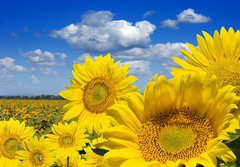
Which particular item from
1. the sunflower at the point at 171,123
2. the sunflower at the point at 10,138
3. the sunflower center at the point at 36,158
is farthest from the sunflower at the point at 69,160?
the sunflower at the point at 171,123

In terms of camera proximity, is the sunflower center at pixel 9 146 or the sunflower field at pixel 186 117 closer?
the sunflower field at pixel 186 117

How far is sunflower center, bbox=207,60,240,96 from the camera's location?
1801 mm

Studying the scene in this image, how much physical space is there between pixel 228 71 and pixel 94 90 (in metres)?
1.31

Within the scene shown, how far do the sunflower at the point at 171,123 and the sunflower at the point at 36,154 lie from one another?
3.45m

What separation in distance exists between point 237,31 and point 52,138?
12.7 feet

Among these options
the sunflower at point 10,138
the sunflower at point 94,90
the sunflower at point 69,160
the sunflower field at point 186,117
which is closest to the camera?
the sunflower field at point 186,117

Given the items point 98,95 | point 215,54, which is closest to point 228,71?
point 215,54

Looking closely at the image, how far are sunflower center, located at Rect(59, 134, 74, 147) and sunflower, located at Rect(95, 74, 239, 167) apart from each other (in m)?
3.36

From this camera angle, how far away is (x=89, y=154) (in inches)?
150

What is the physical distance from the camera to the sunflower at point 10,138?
4.51 metres

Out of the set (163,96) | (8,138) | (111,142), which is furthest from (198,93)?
(8,138)

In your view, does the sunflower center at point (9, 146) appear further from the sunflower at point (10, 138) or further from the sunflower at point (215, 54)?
the sunflower at point (215, 54)

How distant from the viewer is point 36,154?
5.12m

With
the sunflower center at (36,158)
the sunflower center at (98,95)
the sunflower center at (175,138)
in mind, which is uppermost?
the sunflower center at (98,95)
